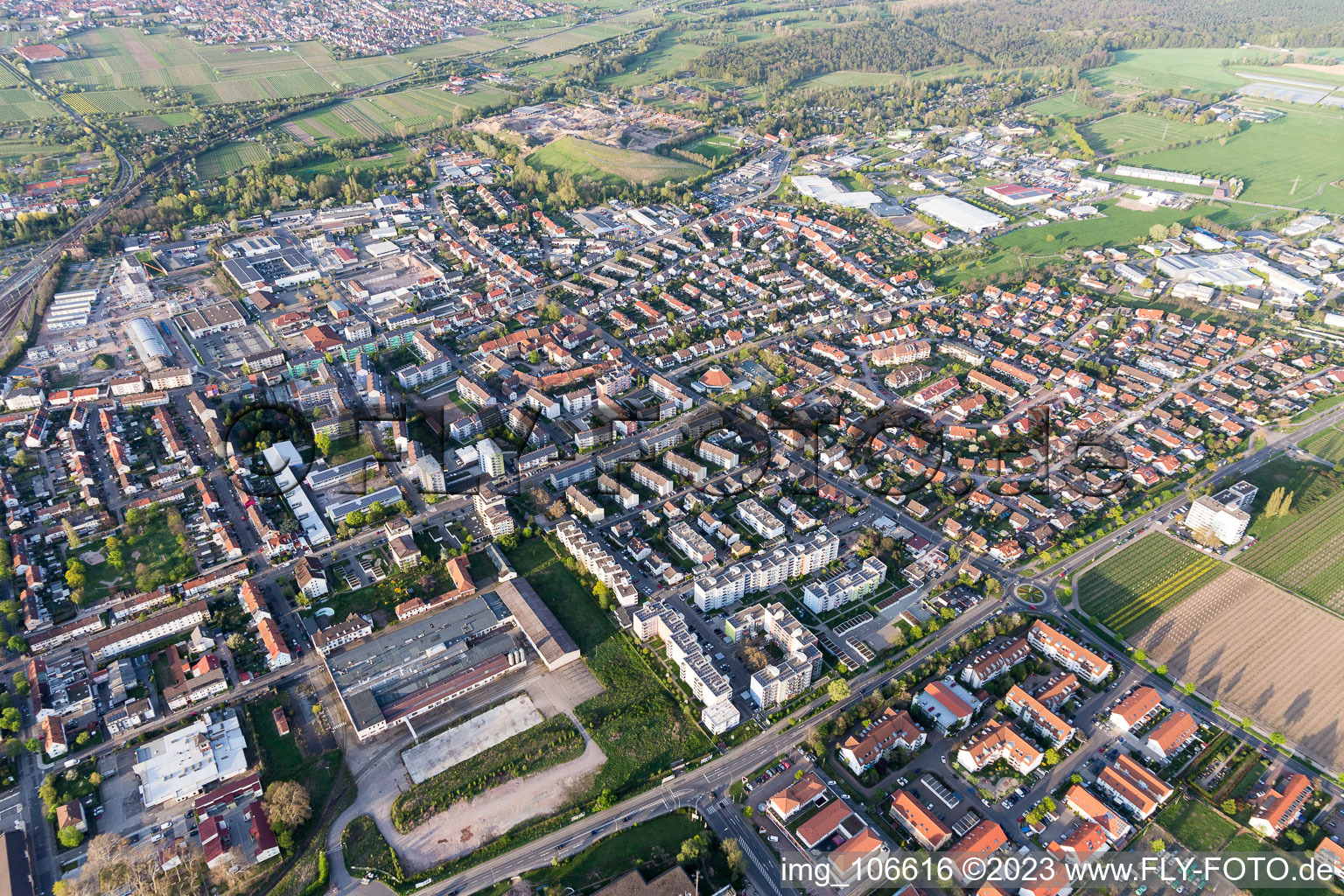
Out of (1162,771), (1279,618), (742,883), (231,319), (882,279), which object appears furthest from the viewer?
(882,279)

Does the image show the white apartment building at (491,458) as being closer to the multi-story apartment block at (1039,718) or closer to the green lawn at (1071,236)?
the multi-story apartment block at (1039,718)

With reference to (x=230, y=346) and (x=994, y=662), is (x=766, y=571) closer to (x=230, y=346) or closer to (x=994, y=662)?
(x=994, y=662)

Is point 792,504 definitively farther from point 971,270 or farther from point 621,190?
point 621,190

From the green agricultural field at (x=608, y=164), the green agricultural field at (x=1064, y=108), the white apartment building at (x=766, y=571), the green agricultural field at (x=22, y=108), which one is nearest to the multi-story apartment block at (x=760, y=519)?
the white apartment building at (x=766, y=571)

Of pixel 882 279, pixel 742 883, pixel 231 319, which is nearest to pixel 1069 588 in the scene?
pixel 742 883

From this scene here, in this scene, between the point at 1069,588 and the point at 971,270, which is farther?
the point at 971,270

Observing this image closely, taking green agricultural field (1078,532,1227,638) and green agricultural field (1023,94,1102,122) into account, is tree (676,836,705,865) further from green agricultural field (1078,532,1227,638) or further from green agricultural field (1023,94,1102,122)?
green agricultural field (1023,94,1102,122)

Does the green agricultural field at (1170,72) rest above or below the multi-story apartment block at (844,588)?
above
